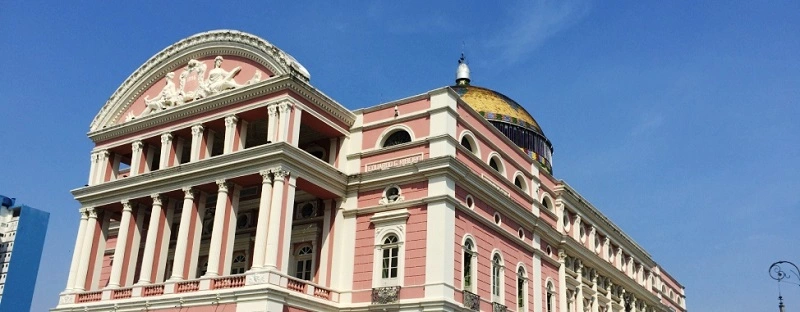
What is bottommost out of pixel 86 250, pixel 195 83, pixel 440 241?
pixel 440 241

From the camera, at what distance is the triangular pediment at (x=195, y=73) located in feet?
85.6

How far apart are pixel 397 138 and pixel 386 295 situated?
232 inches

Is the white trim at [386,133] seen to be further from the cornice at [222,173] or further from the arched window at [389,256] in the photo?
the arched window at [389,256]

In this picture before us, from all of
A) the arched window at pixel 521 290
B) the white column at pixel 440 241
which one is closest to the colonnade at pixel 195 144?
the white column at pixel 440 241

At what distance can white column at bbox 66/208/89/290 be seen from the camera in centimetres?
2794

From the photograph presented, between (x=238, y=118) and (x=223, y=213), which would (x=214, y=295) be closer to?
(x=223, y=213)

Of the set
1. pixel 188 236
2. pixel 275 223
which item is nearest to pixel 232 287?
pixel 275 223

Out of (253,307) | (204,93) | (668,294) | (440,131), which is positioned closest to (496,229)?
(440,131)

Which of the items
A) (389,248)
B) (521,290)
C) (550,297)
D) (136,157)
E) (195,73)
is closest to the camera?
(389,248)

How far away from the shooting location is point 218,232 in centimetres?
2427

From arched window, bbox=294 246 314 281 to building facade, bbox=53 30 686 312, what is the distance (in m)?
0.06

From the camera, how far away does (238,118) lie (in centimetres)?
2616

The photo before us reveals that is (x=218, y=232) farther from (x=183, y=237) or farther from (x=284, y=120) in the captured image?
(x=284, y=120)

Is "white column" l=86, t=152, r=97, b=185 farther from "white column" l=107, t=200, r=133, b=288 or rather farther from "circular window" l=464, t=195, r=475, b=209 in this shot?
"circular window" l=464, t=195, r=475, b=209
